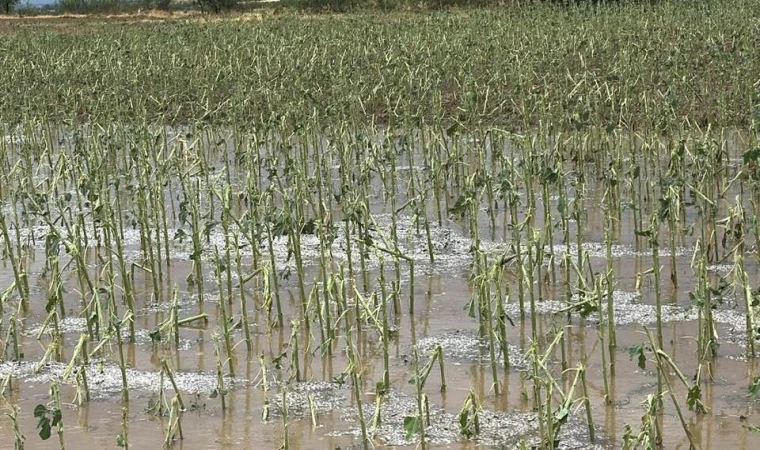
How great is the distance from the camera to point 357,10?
30.2 m

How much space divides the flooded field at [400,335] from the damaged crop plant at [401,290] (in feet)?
0.07

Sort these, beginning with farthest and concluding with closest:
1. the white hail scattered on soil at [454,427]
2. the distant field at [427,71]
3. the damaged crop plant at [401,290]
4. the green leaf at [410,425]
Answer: the distant field at [427,71], the damaged crop plant at [401,290], the white hail scattered on soil at [454,427], the green leaf at [410,425]

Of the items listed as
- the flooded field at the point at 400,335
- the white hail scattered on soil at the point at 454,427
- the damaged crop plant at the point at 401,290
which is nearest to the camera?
the white hail scattered on soil at the point at 454,427

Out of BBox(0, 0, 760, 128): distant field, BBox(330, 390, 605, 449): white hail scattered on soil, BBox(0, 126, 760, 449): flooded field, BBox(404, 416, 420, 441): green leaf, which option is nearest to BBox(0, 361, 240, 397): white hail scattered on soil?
BBox(0, 126, 760, 449): flooded field

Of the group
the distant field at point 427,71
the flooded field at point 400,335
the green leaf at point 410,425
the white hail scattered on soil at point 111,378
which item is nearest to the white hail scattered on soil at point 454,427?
the flooded field at point 400,335

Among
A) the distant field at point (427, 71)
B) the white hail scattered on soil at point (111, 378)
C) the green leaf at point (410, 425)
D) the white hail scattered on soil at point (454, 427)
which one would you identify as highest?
the distant field at point (427, 71)

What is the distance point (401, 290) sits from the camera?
23.8ft

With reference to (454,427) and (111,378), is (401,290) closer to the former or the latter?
(111,378)

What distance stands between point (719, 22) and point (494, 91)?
5035 millimetres

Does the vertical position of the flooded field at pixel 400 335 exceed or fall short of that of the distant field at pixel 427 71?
it falls short

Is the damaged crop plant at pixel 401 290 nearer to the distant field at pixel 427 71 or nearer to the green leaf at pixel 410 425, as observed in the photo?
the green leaf at pixel 410 425

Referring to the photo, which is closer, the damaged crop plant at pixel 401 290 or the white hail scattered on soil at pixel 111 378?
the damaged crop plant at pixel 401 290

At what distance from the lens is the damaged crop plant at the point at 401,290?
5.28 meters

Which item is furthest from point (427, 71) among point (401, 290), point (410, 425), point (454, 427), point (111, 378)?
point (410, 425)
